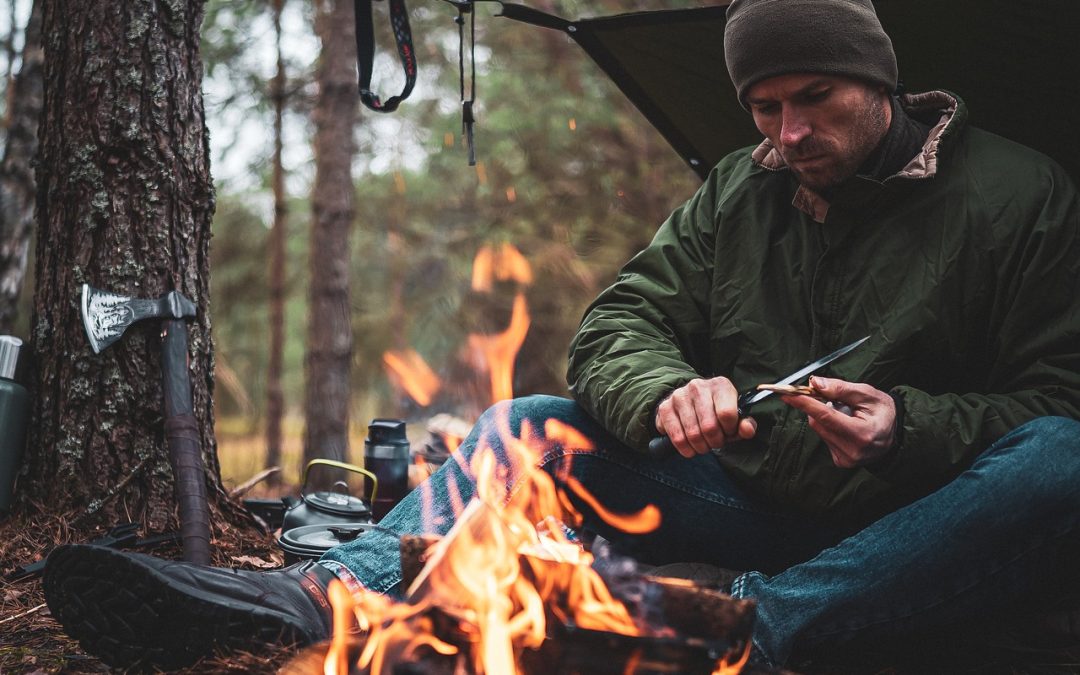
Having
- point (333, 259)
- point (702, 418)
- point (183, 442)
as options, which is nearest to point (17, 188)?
point (333, 259)

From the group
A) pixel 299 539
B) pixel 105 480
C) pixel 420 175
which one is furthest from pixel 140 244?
pixel 420 175

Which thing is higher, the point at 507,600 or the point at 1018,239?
the point at 1018,239

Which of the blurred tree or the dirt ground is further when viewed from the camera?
the blurred tree

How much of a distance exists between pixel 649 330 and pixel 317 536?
1.19 metres

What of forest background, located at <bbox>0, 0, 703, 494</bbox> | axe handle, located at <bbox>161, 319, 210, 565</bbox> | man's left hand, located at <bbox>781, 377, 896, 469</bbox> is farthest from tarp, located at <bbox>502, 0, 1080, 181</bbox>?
forest background, located at <bbox>0, 0, 703, 494</bbox>

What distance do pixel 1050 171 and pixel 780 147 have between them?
676mm

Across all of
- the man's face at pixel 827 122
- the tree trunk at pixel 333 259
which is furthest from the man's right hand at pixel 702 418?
the tree trunk at pixel 333 259

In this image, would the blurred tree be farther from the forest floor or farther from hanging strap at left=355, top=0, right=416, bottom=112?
the forest floor

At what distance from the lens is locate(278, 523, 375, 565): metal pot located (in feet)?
8.24

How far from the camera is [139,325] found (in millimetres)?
2803

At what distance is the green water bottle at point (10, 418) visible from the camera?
2771mm

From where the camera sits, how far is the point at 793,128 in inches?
88.7

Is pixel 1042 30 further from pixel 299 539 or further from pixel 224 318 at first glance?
pixel 224 318

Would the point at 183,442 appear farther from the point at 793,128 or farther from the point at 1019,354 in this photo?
the point at 1019,354
